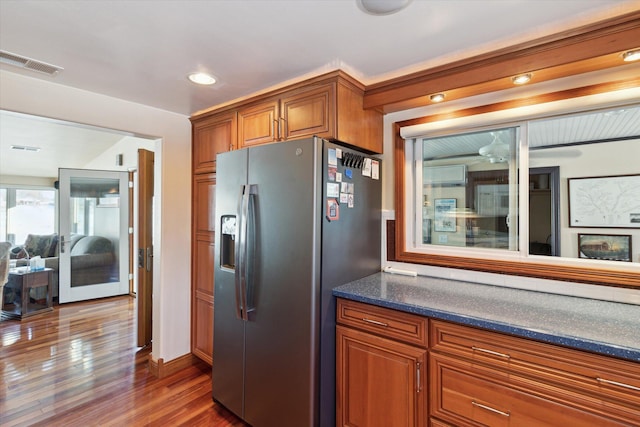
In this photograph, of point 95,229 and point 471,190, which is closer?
A: point 471,190

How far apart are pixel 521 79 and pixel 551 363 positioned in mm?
1386

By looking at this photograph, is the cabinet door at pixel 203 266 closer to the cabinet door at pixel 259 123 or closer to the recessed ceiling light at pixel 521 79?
the cabinet door at pixel 259 123

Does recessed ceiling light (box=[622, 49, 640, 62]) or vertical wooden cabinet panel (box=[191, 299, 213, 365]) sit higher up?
recessed ceiling light (box=[622, 49, 640, 62])

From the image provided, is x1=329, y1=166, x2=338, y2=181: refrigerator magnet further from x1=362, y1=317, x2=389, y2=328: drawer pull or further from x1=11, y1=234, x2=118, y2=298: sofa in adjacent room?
x1=11, y1=234, x2=118, y2=298: sofa in adjacent room

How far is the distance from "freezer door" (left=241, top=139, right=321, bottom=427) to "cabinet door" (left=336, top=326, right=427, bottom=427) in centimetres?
19

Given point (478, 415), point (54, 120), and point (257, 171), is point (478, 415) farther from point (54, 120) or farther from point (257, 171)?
point (54, 120)

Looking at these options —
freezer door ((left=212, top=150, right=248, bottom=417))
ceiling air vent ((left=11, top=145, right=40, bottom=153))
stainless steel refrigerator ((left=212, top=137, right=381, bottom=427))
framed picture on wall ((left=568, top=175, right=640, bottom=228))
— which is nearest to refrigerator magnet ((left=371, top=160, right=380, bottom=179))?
stainless steel refrigerator ((left=212, top=137, right=381, bottom=427))

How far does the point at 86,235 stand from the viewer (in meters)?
5.11

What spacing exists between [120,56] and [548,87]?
2.40 m

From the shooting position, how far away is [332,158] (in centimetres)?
175

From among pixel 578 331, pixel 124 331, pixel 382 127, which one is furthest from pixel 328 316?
pixel 124 331

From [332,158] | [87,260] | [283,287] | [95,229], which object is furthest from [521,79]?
[95,229]

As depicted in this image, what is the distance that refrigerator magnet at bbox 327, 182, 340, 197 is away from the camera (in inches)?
68.0

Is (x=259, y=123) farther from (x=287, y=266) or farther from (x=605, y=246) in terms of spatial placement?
(x=605, y=246)
